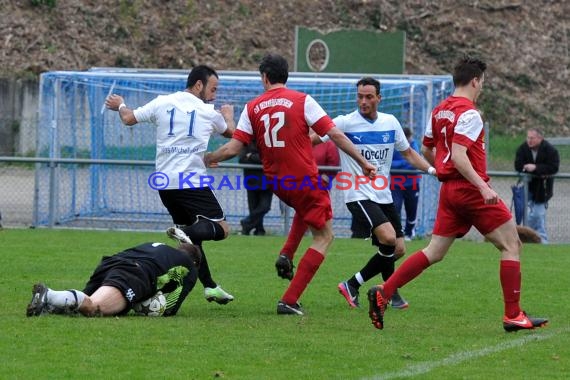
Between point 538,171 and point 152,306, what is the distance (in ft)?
33.5

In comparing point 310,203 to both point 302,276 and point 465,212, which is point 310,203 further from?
point 465,212

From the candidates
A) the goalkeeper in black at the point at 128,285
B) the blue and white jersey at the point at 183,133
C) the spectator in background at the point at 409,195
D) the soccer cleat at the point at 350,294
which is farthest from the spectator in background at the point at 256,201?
the goalkeeper in black at the point at 128,285

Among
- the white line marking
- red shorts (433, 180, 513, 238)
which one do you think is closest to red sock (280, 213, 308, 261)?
red shorts (433, 180, 513, 238)

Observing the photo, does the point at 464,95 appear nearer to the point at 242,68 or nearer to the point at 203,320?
the point at 203,320

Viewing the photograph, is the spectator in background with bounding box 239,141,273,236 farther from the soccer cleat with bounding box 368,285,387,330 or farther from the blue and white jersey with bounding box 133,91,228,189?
the soccer cleat with bounding box 368,285,387,330

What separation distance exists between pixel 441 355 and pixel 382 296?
3.38 feet

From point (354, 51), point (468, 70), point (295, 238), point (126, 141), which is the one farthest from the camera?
point (354, 51)

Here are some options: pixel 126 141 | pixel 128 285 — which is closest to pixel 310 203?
pixel 128 285

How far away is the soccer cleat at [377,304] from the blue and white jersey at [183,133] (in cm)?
202

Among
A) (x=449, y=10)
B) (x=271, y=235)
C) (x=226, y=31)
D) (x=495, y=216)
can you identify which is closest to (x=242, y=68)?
(x=226, y=31)

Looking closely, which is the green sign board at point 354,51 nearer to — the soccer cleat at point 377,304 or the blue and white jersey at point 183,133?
the blue and white jersey at point 183,133

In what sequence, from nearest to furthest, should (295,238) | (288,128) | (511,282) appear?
(511,282), (288,128), (295,238)

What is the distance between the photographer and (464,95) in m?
8.68

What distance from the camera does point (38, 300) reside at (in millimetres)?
8859
